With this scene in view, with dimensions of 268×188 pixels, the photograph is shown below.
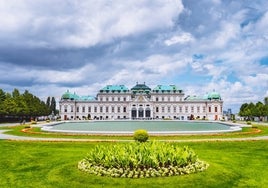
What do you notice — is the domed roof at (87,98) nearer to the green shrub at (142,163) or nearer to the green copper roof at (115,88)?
the green copper roof at (115,88)

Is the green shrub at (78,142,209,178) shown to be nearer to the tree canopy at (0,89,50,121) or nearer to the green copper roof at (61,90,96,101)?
the tree canopy at (0,89,50,121)

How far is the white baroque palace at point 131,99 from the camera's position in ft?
379

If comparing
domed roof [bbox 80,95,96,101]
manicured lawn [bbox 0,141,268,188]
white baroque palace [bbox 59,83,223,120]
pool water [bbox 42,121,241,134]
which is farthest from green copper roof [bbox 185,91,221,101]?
manicured lawn [bbox 0,141,268,188]

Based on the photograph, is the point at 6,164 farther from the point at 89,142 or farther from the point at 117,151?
the point at 89,142

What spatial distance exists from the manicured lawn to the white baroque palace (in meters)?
93.3

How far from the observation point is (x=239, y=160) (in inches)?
683

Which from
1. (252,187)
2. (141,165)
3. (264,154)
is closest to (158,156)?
(141,165)

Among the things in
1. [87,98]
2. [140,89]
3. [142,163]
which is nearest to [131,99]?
[140,89]

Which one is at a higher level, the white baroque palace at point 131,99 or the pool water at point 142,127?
the white baroque palace at point 131,99

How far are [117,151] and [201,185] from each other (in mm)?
3673

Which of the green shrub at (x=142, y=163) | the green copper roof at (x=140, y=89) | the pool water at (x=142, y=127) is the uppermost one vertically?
the green copper roof at (x=140, y=89)

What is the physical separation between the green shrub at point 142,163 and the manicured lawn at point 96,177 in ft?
1.19

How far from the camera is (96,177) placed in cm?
1262

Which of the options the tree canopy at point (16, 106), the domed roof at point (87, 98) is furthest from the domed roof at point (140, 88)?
the tree canopy at point (16, 106)
